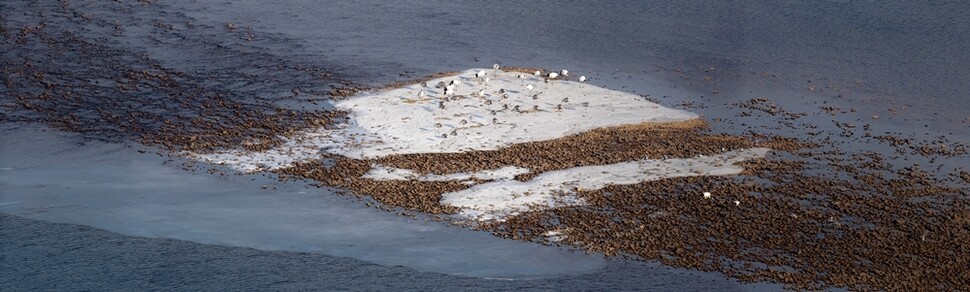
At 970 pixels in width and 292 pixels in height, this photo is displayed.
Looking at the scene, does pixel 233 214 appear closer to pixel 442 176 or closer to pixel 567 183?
pixel 442 176

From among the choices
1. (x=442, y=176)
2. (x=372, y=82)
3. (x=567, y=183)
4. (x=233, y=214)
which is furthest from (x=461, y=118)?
(x=233, y=214)

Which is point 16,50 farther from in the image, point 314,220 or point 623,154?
point 623,154

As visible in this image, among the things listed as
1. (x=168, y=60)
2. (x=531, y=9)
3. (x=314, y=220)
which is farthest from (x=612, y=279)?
(x=531, y=9)

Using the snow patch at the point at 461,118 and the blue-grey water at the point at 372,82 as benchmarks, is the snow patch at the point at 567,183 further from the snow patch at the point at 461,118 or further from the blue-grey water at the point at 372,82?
the snow patch at the point at 461,118

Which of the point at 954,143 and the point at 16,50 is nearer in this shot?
the point at 954,143

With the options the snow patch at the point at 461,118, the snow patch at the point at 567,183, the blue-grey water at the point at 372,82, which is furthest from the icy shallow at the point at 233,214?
the snow patch at the point at 461,118
